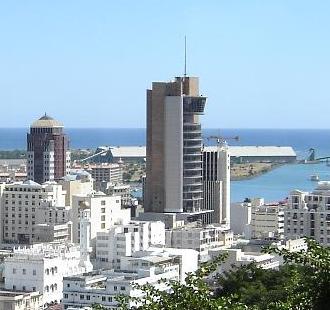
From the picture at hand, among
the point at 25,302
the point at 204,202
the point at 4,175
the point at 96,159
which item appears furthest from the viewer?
the point at 96,159

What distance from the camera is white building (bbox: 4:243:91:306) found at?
2406cm

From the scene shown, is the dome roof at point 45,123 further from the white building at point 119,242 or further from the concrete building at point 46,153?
the white building at point 119,242

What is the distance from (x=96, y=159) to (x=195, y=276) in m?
70.4

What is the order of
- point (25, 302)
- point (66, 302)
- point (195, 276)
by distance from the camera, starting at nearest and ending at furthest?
point (195, 276)
point (66, 302)
point (25, 302)

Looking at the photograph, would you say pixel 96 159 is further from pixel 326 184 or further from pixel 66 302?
pixel 66 302

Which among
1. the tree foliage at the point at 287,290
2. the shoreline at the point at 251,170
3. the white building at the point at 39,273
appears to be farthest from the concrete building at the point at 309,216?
the shoreline at the point at 251,170

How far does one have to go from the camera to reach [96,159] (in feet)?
257

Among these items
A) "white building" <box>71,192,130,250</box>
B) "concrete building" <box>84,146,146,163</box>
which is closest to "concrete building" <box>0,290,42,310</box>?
"white building" <box>71,192,130,250</box>

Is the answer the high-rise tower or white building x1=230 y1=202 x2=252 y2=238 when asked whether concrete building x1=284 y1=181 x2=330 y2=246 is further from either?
white building x1=230 y1=202 x2=252 y2=238

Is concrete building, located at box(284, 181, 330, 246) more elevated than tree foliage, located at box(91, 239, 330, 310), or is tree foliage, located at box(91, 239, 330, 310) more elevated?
tree foliage, located at box(91, 239, 330, 310)

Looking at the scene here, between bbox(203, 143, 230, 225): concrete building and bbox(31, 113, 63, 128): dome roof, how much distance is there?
10.4 m

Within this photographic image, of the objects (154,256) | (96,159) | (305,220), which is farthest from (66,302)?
(96,159)

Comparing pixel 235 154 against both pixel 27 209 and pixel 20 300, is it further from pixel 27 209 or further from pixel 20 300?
pixel 20 300

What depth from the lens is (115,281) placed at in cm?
2050
